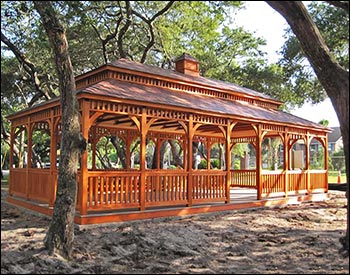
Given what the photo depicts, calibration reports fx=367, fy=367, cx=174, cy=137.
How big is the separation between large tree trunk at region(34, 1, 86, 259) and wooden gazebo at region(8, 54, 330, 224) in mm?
1867

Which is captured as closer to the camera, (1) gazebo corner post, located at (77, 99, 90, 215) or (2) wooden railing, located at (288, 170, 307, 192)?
(1) gazebo corner post, located at (77, 99, 90, 215)

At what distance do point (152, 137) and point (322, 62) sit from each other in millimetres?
11226

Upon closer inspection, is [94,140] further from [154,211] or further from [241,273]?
[241,273]

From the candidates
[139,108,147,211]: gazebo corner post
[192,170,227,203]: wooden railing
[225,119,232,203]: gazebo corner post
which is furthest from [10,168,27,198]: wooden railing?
[225,119,232,203]: gazebo corner post

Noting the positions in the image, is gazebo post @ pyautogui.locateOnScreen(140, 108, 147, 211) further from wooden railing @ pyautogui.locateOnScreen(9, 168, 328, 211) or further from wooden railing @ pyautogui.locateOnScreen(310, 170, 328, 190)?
wooden railing @ pyautogui.locateOnScreen(310, 170, 328, 190)

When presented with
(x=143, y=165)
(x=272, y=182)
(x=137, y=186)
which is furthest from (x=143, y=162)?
(x=272, y=182)

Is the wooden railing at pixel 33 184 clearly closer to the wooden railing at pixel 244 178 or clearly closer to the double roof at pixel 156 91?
the double roof at pixel 156 91

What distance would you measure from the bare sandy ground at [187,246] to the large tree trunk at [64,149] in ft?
1.21

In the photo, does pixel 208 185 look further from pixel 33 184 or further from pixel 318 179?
pixel 318 179

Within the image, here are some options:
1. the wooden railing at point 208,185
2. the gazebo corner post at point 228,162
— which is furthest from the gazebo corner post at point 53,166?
the gazebo corner post at point 228,162

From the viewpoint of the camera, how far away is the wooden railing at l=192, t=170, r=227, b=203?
12.0 m

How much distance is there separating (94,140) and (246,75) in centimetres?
1487

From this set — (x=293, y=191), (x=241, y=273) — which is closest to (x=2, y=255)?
(x=241, y=273)

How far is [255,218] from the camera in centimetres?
1190
